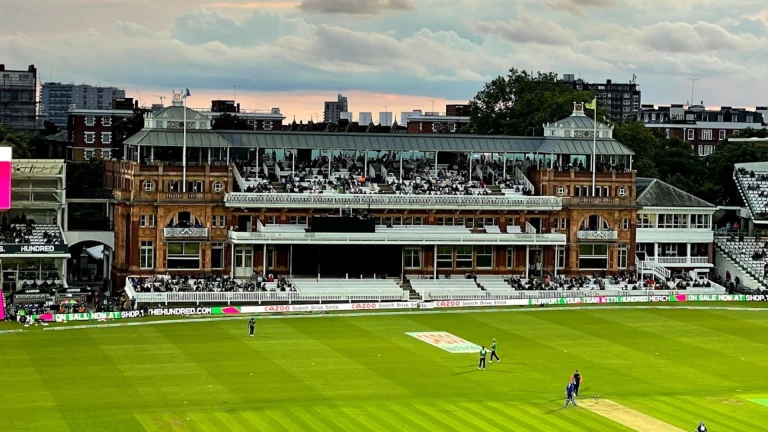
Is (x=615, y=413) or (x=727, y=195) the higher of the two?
(x=727, y=195)

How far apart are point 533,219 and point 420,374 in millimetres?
34443

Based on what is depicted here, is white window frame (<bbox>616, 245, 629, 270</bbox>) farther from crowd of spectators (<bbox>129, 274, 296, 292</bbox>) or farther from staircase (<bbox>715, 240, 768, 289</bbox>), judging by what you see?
crowd of spectators (<bbox>129, 274, 296, 292</bbox>)

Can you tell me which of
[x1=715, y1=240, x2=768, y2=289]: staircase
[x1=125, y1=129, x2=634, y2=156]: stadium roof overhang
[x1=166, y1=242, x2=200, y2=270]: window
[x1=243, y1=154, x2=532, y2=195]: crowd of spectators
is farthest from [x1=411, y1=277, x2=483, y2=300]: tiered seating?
[x1=715, y1=240, x2=768, y2=289]: staircase

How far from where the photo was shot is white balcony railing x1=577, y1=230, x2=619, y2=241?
87.4 meters

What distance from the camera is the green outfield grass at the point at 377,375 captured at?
4584 cm

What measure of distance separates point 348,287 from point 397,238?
15.4ft

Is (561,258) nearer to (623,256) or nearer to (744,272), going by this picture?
(623,256)

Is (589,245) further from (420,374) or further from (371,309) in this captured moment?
(420,374)

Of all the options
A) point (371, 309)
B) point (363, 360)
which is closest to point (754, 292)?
point (371, 309)

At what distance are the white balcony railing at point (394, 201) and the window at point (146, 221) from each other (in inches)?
178

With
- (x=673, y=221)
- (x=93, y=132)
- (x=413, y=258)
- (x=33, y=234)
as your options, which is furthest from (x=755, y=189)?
(x=93, y=132)

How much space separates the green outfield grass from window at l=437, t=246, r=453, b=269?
11845mm

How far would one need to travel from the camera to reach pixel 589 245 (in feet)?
289

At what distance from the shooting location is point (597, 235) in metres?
87.6
